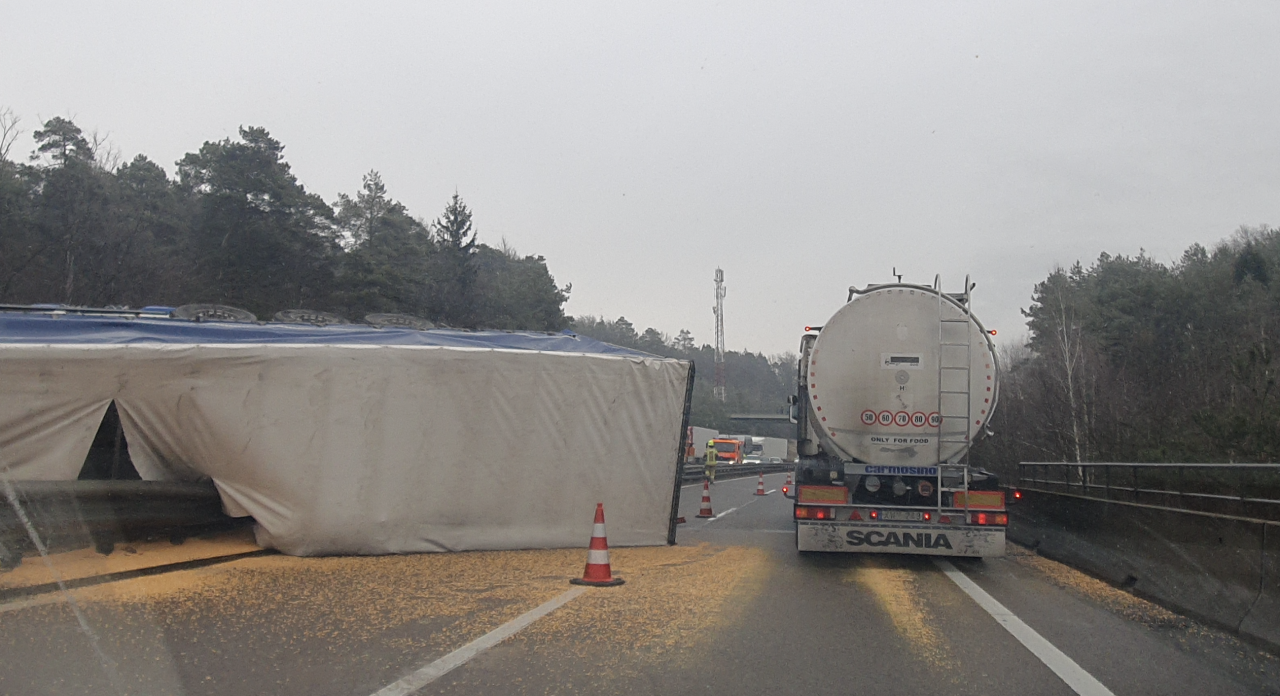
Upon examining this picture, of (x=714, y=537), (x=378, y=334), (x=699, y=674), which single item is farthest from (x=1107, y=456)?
(x=699, y=674)

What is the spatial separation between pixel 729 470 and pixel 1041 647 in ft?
139

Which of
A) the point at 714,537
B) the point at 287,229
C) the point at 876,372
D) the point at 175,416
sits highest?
the point at 287,229

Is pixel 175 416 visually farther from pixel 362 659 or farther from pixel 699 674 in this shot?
pixel 699 674

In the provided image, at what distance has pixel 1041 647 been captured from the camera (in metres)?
6.89

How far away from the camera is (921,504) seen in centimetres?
1141

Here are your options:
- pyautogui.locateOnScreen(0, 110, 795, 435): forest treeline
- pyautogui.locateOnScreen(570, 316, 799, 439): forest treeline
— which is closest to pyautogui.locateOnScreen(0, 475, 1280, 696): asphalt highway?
pyautogui.locateOnScreen(0, 110, 795, 435): forest treeline

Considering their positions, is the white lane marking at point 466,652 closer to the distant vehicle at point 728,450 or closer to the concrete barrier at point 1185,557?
the concrete barrier at point 1185,557

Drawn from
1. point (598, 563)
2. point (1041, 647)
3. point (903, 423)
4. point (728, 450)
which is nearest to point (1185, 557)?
point (1041, 647)

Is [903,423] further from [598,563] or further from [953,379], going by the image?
[598,563]

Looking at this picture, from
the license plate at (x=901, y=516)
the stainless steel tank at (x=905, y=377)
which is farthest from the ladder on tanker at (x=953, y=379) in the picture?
the license plate at (x=901, y=516)

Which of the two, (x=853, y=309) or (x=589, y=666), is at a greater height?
(x=853, y=309)

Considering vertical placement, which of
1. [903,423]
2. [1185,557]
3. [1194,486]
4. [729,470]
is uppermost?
[903,423]

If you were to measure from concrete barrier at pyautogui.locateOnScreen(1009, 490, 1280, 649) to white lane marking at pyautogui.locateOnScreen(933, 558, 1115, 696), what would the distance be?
1.50m

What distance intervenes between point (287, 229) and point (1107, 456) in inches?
1341
